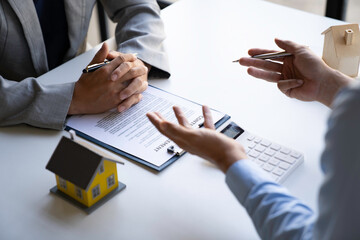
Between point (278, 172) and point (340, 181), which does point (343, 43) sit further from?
point (340, 181)

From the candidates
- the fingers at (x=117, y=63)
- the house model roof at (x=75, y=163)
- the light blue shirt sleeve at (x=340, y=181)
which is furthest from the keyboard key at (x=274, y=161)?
the fingers at (x=117, y=63)

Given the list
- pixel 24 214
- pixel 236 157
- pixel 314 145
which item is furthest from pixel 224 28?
pixel 24 214

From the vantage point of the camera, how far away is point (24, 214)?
1.02 m

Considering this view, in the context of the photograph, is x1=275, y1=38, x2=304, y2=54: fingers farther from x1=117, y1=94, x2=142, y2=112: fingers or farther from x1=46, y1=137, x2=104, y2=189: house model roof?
x1=46, y1=137, x2=104, y2=189: house model roof

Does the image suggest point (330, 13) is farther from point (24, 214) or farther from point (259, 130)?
point (24, 214)

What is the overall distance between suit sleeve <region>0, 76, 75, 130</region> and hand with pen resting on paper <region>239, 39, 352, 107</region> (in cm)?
52

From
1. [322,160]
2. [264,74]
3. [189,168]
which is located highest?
[322,160]

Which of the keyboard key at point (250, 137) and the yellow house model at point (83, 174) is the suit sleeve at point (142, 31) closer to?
the keyboard key at point (250, 137)

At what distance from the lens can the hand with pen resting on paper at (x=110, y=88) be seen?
132cm

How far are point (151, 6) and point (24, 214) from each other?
0.95m

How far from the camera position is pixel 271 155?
1.14m

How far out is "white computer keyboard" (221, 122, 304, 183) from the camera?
109 cm

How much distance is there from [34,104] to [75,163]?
0.36 m

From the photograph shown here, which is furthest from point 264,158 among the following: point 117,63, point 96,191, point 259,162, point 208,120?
point 117,63
